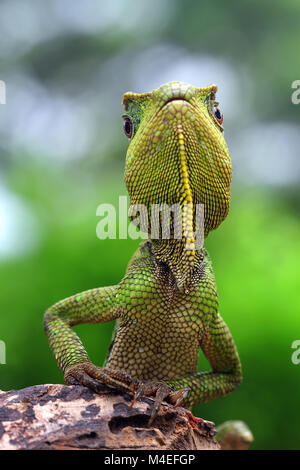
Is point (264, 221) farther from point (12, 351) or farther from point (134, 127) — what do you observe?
point (134, 127)

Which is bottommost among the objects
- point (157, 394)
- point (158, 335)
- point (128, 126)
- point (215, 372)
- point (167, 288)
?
point (215, 372)

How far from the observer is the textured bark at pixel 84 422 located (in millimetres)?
2400

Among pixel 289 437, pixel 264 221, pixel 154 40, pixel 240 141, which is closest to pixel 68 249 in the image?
pixel 264 221

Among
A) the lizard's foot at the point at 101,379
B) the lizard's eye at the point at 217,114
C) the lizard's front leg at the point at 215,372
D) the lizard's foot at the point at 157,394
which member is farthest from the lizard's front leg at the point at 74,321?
the lizard's eye at the point at 217,114

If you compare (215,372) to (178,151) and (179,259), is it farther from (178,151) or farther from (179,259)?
(178,151)

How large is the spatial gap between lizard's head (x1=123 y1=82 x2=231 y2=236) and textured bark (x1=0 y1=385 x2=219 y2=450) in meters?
1.17

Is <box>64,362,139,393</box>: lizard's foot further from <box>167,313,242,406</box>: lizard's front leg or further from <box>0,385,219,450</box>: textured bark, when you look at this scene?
<box>167,313,242,406</box>: lizard's front leg

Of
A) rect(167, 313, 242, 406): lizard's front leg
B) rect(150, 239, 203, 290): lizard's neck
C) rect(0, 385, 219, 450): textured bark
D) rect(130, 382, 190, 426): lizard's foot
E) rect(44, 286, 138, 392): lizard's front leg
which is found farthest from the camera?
rect(167, 313, 242, 406): lizard's front leg

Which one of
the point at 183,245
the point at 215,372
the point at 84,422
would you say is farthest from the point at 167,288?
the point at 84,422

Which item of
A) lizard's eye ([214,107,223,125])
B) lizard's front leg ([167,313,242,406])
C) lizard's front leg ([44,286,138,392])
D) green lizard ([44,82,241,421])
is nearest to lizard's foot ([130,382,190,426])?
green lizard ([44,82,241,421])

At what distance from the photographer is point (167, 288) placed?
3.22m

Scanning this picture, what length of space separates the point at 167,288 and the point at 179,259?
24 cm

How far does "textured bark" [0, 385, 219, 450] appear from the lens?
2.40 meters

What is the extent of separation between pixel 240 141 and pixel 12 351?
5.66 meters
